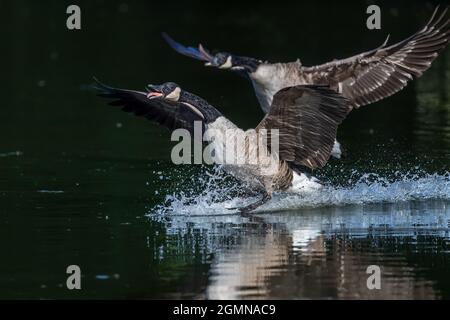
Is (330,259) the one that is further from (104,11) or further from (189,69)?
(104,11)

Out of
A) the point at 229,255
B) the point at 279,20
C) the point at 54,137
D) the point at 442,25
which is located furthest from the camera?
the point at 279,20

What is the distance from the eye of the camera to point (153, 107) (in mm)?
14539

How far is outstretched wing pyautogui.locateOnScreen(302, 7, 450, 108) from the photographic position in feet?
49.7

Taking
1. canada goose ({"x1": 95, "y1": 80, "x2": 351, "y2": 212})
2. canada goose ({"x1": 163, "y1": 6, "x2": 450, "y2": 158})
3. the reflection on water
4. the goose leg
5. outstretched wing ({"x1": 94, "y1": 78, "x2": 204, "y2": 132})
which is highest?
canada goose ({"x1": 163, "y1": 6, "x2": 450, "y2": 158})

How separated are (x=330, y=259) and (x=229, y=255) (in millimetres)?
967

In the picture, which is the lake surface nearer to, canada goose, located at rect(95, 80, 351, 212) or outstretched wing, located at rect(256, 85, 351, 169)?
canada goose, located at rect(95, 80, 351, 212)

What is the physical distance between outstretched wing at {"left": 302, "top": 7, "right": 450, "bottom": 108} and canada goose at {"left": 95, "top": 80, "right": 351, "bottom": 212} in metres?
1.57

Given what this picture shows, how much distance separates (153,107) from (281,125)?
2.08 m

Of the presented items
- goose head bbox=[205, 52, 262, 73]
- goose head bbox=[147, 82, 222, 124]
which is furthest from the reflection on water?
goose head bbox=[205, 52, 262, 73]

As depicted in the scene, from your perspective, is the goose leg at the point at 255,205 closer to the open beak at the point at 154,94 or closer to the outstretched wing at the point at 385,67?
the open beak at the point at 154,94

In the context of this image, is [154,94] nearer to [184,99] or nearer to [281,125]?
[184,99]
